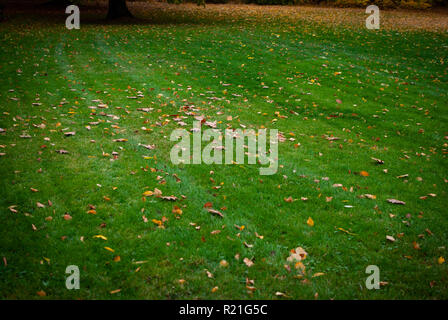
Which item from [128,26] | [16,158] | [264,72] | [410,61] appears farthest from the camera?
[128,26]

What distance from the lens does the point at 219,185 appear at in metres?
4.89

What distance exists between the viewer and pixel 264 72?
11.1 m

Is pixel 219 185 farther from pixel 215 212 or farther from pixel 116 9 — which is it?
pixel 116 9

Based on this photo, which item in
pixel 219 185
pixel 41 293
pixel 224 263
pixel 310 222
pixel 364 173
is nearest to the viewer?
pixel 41 293

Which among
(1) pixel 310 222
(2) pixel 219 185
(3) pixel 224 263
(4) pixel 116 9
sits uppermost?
(4) pixel 116 9

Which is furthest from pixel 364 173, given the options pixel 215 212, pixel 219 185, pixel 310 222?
pixel 215 212

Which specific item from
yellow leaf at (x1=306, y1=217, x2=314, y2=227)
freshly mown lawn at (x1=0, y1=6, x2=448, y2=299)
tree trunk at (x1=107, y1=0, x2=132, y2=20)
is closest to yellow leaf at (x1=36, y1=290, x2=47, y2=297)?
freshly mown lawn at (x1=0, y1=6, x2=448, y2=299)

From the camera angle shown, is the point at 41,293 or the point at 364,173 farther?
the point at 364,173

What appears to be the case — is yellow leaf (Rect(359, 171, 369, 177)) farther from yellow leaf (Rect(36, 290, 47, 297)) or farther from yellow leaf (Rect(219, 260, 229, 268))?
yellow leaf (Rect(36, 290, 47, 297))

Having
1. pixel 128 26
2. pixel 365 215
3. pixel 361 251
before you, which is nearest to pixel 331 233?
pixel 361 251

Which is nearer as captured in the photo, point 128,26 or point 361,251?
point 361,251

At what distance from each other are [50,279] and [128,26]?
59.4 ft
